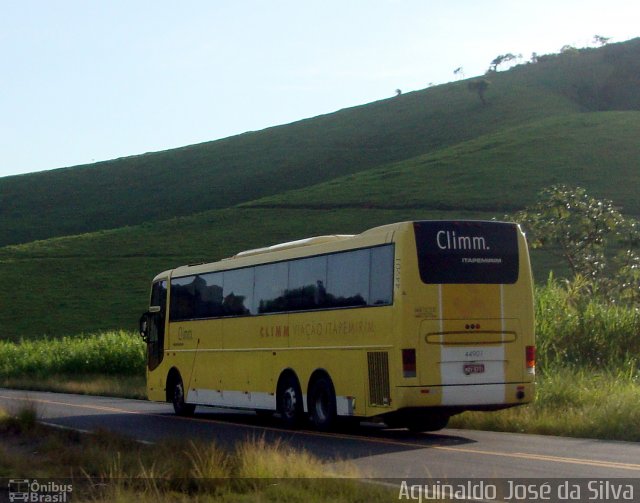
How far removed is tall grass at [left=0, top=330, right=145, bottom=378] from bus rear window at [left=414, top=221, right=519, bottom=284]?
2437 centimetres

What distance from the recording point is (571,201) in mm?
36594

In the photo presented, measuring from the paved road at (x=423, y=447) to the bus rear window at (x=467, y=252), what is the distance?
2517 mm

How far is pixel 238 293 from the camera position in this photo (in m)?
22.1

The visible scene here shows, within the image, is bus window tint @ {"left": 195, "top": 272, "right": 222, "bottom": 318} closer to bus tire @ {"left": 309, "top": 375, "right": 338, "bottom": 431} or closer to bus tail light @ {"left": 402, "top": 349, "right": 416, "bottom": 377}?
bus tire @ {"left": 309, "top": 375, "right": 338, "bottom": 431}

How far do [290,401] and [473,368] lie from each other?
4.32m

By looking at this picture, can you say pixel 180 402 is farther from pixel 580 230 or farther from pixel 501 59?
pixel 501 59

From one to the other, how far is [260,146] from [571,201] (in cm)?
8497

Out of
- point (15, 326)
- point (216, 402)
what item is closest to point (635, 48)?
point (15, 326)

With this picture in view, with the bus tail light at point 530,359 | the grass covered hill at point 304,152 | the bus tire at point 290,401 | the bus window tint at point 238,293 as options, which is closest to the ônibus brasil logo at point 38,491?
the bus tire at point 290,401

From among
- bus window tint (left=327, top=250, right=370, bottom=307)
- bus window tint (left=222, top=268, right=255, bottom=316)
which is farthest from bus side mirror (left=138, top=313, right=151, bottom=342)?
bus window tint (left=327, top=250, right=370, bottom=307)

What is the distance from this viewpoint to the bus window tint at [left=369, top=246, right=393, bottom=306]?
55.7 ft

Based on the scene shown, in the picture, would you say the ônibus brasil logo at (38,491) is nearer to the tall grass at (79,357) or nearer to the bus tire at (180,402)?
the bus tire at (180,402)

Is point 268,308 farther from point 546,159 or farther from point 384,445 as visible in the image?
point 546,159

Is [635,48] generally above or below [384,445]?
above
